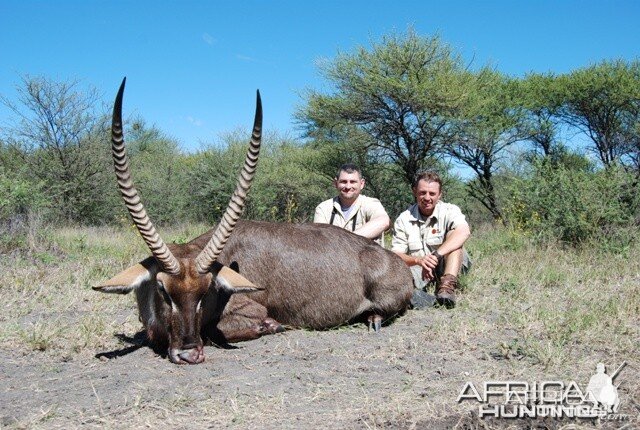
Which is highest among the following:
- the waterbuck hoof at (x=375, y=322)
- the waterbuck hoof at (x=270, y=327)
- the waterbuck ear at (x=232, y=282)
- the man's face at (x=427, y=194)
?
the man's face at (x=427, y=194)

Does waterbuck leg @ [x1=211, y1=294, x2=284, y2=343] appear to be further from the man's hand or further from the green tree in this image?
the green tree

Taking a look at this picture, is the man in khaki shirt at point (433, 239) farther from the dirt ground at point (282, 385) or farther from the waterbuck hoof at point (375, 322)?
the dirt ground at point (282, 385)

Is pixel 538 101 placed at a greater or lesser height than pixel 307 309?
greater

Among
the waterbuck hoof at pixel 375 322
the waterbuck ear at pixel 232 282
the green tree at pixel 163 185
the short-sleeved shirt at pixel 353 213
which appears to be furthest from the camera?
the green tree at pixel 163 185

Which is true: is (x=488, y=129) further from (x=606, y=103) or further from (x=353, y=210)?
(x=353, y=210)

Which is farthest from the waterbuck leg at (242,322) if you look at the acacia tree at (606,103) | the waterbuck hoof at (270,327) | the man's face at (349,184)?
the acacia tree at (606,103)

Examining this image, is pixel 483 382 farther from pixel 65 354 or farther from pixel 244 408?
pixel 65 354

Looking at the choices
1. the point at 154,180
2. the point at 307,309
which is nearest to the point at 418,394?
the point at 307,309

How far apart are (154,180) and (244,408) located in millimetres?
22201

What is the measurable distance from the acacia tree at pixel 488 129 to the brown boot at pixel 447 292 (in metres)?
Answer: 13.9

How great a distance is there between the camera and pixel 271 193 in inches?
920

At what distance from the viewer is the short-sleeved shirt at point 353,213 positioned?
7.36 meters
